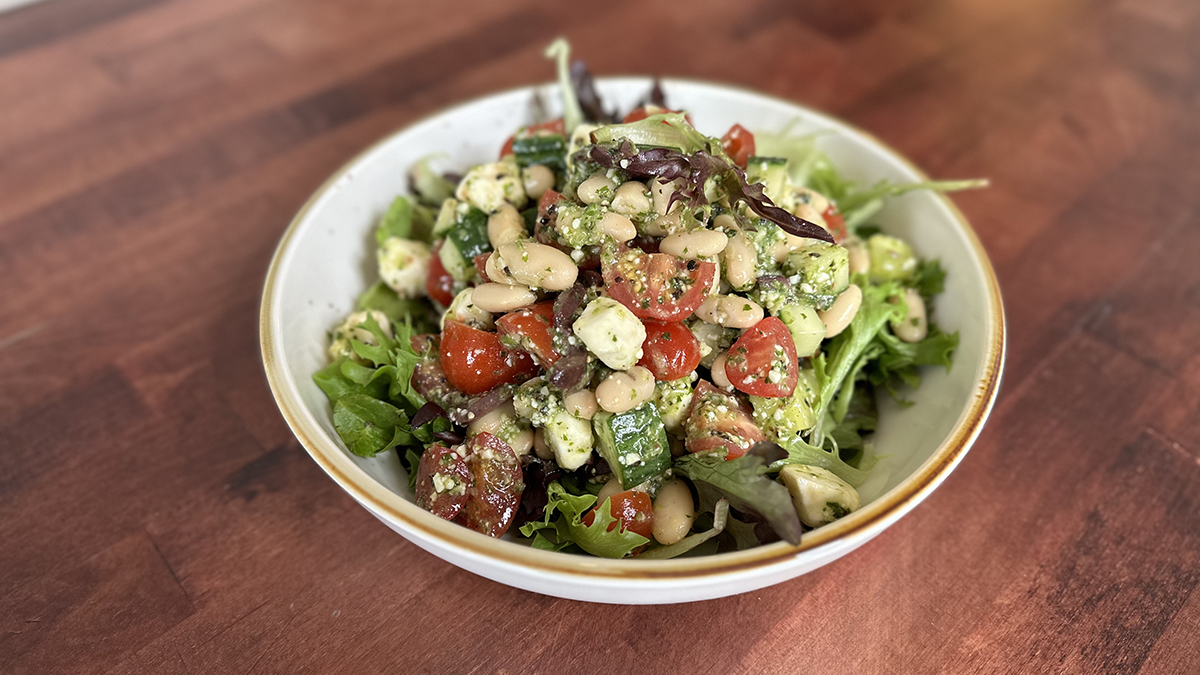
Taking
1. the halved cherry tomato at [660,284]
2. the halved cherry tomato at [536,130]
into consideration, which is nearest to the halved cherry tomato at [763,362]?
the halved cherry tomato at [660,284]

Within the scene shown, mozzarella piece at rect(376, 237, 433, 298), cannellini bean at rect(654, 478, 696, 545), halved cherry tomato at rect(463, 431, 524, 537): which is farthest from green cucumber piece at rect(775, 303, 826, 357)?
mozzarella piece at rect(376, 237, 433, 298)

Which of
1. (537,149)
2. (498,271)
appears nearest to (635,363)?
(498,271)

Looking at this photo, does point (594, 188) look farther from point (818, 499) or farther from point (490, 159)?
point (490, 159)

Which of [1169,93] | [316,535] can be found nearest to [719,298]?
[316,535]

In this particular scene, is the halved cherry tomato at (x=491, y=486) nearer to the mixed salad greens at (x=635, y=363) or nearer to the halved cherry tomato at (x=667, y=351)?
the mixed salad greens at (x=635, y=363)

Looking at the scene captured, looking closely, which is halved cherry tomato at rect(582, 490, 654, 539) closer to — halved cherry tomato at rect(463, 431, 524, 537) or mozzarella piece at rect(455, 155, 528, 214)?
halved cherry tomato at rect(463, 431, 524, 537)

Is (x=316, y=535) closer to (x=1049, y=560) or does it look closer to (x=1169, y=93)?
(x=1049, y=560)

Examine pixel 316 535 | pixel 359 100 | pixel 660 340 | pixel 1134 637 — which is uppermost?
pixel 660 340
